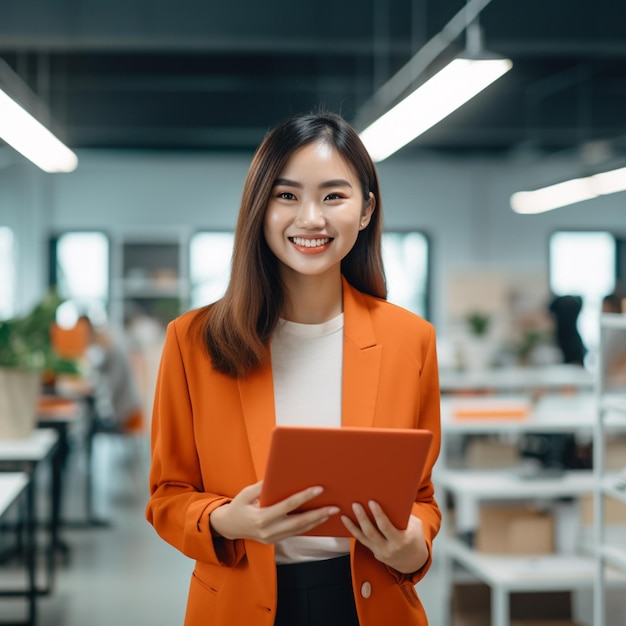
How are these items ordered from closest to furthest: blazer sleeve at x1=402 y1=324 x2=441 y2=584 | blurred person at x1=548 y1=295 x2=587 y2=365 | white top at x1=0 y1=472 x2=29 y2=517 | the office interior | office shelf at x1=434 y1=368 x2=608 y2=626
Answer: blazer sleeve at x1=402 y1=324 x2=441 y2=584 < white top at x1=0 y1=472 x2=29 y2=517 < office shelf at x1=434 y1=368 x2=608 y2=626 < the office interior < blurred person at x1=548 y1=295 x2=587 y2=365

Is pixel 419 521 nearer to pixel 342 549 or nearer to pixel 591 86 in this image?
pixel 342 549

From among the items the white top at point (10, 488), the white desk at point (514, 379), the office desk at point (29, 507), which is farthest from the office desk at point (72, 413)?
the white desk at point (514, 379)

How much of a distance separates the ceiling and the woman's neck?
4183mm

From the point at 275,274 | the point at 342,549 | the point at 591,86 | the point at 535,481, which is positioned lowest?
the point at 535,481

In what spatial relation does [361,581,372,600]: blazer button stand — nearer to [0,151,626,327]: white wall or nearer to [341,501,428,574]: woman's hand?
A: [341,501,428,574]: woman's hand

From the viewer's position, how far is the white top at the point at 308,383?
1614mm

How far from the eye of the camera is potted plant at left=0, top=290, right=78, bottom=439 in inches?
171

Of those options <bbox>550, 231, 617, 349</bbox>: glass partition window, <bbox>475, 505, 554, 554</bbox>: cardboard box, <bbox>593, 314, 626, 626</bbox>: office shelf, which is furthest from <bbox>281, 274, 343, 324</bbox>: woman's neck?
<bbox>550, 231, 617, 349</bbox>: glass partition window

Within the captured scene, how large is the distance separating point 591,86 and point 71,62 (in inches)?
219

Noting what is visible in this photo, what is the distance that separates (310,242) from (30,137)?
4.07m

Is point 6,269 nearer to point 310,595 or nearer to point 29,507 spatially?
point 29,507

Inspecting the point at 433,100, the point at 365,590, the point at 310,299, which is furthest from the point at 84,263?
the point at 365,590

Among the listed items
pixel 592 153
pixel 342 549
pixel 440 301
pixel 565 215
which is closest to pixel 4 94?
pixel 342 549

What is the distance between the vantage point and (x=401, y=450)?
54.6 inches
